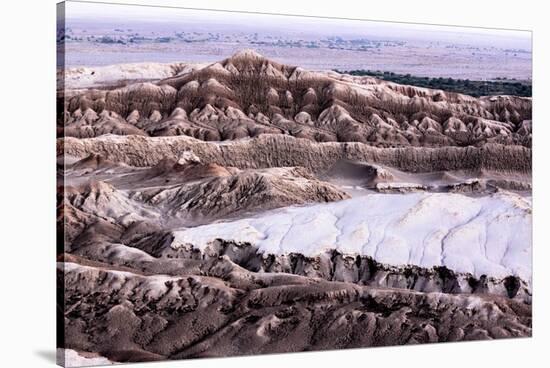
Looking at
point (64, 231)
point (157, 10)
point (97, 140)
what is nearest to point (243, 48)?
point (157, 10)

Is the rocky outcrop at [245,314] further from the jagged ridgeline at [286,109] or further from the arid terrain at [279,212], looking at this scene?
the jagged ridgeline at [286,109]

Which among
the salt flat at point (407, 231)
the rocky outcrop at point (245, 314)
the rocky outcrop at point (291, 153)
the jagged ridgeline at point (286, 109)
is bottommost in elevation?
the rocky outcrop at point (245, 314)

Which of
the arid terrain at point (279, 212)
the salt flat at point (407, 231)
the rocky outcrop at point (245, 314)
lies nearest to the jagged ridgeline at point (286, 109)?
the arid terrain at point (279, 212)

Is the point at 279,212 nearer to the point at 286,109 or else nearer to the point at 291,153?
the point at 291,153

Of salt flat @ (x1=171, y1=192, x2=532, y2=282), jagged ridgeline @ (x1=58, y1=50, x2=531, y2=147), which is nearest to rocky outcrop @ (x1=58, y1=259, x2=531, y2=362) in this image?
salt flat @ (x1=171, y1=192, x2=532, y2=282)

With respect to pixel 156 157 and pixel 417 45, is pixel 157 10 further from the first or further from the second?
pixel 417 45
